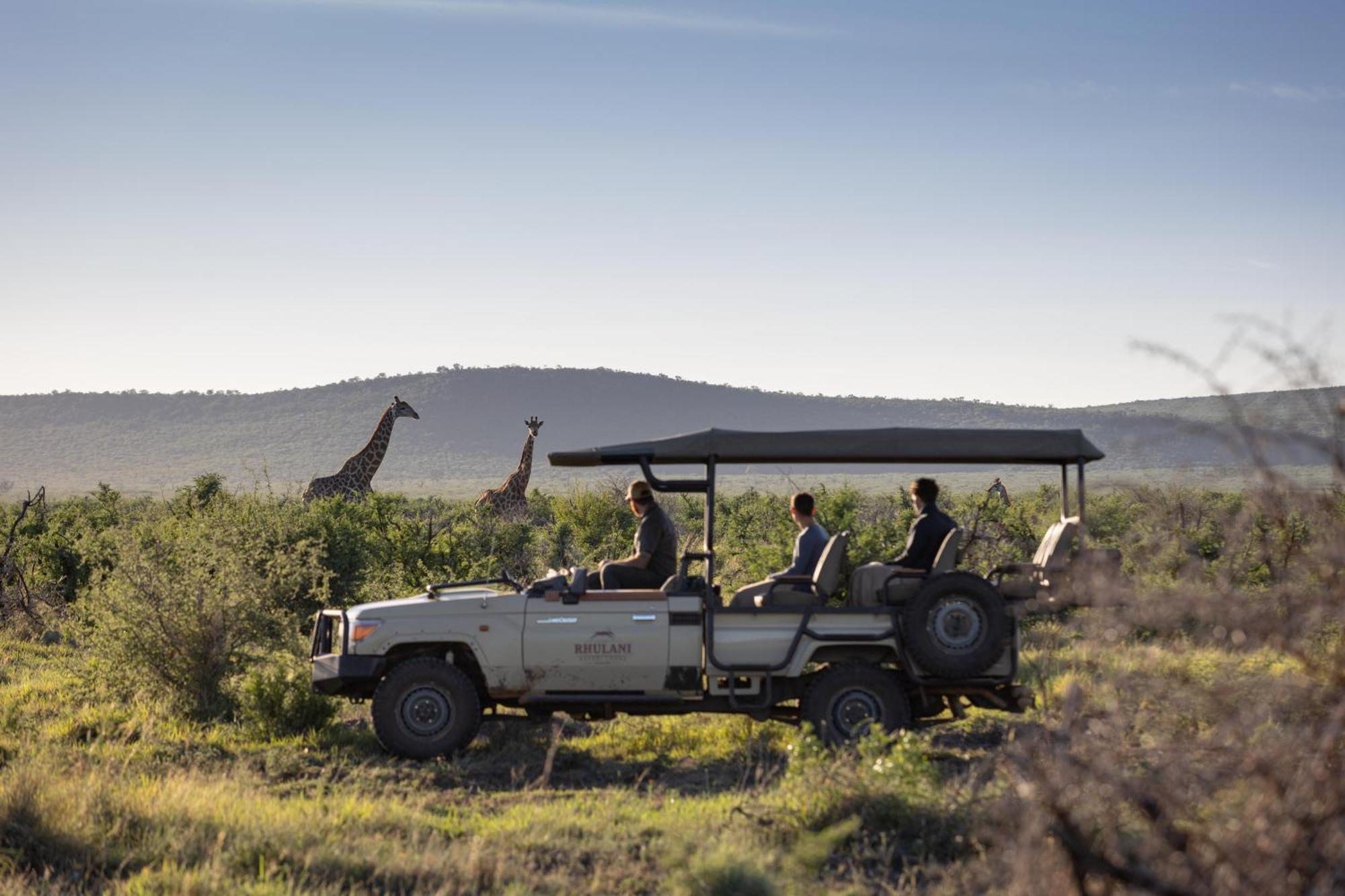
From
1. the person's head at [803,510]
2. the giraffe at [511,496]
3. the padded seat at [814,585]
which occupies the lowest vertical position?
the padded seat at [814,585]

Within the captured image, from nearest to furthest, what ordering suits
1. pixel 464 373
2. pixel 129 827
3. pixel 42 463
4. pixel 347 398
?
1. pixel 129 827
2. pixel 42 463
3. pixel 347 398
4. pixel 464 373

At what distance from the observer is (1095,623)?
4.55 metres

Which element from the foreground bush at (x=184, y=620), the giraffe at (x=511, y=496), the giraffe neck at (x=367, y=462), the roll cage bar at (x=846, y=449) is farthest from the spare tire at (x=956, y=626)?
the giraffe neck at (x=367, y=462)

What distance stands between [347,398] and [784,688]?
123m

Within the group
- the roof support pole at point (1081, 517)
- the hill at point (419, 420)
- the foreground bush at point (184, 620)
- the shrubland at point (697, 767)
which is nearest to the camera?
the shrubland at point (697, 767)

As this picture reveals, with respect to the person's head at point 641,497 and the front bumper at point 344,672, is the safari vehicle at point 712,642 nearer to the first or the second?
the front bumper at point 344,672

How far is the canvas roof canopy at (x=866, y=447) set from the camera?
31.7ft

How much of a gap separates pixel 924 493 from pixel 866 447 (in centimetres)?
97

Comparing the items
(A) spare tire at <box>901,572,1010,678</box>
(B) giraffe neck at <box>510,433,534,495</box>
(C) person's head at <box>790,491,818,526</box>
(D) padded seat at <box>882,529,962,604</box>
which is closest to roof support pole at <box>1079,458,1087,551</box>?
(A) spare tire at <box>901,572,1010,678</box>

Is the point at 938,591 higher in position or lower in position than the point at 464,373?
lower

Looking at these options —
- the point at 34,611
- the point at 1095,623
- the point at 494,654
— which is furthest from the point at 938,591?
the point at 34,611

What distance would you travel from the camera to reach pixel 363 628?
32.2 feet

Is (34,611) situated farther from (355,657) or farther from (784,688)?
(784,688)

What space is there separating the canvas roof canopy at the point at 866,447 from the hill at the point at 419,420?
282 ft
